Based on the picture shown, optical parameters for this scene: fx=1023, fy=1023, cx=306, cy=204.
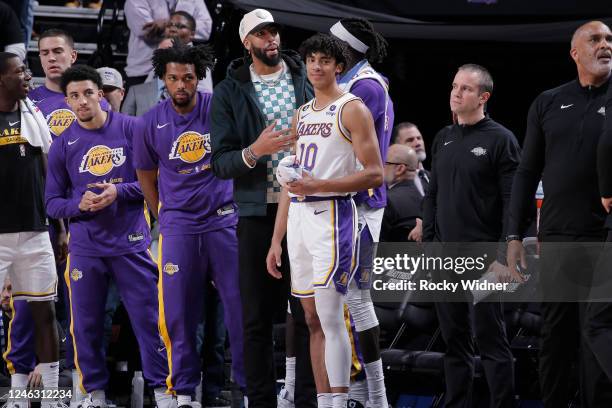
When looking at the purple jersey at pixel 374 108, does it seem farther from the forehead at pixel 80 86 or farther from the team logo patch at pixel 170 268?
the forehead at pixel 80 86

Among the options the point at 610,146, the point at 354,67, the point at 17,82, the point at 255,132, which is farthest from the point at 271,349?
the point at 17,82

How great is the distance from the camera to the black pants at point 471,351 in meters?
5.66

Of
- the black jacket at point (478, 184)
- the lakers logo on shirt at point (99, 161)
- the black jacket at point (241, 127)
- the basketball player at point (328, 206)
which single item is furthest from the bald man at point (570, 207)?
the lakers logo on shirt at point (99, 161)

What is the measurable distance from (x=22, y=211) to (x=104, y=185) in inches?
20.7

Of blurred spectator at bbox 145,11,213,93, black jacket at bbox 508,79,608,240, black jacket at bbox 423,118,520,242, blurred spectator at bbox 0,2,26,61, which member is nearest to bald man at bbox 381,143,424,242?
black jacket at bbox 423,118,520,242

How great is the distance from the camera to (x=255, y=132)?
531 cm

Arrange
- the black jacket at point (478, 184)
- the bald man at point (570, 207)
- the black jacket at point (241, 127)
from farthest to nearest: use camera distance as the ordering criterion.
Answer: the black jacket at point (478, 184) < the black jacket at point (241, 127) < the bald man at point (570, 207)

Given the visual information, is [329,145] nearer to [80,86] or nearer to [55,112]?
[80,86]

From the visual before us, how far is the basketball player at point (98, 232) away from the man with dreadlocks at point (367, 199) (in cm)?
137

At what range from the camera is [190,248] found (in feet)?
18.3

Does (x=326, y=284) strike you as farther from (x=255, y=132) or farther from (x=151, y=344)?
(x=151, y=344)

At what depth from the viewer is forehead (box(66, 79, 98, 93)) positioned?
6.14m

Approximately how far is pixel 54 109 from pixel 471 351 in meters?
3.25

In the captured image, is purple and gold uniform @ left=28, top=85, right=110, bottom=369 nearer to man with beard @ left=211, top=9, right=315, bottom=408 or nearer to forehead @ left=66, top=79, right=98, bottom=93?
forehead @ left=66, top=79, right=98, bottom=93
